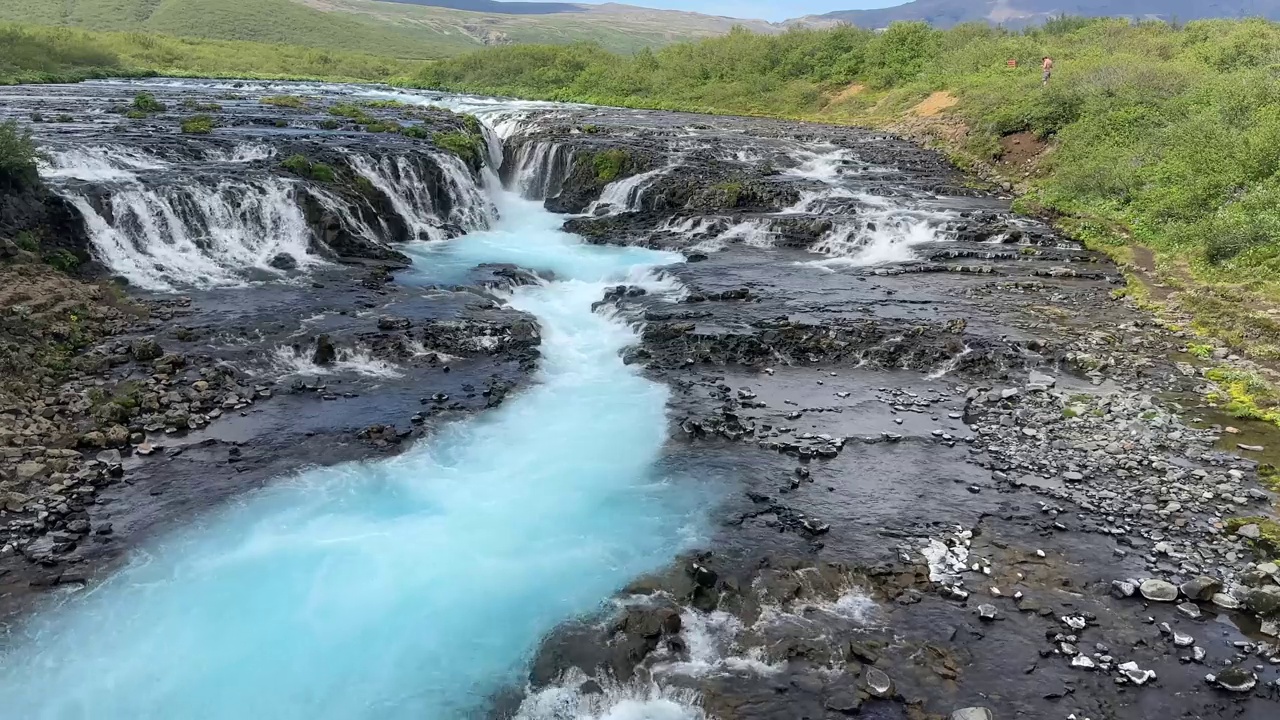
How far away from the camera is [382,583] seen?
37.8 feet

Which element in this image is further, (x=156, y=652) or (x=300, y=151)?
(x=300, y=151)

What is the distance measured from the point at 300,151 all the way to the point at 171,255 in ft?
30.4

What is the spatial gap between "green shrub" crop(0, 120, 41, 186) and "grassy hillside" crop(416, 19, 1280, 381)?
3209 centimetres

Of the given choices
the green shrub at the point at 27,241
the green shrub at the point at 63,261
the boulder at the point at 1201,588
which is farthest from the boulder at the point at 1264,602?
the green shrub at the point at 27,241

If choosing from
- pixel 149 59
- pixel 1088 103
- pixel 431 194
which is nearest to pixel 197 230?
pixel 431 194

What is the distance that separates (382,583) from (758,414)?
8.31 m

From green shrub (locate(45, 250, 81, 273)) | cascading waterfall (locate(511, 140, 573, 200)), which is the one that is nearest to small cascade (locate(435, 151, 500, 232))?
cascading waterfall (locate(511, 140, 573, 200))

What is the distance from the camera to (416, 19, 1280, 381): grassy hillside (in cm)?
2262

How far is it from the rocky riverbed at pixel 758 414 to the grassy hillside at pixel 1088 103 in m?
2.51

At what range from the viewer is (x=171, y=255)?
23.9 metres

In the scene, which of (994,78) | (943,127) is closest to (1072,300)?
(943,127)

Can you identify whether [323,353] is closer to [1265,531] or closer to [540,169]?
[1265,531]

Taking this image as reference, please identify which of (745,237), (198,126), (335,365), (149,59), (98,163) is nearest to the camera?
(335,365)

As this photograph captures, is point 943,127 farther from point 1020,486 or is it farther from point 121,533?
point 121,533
